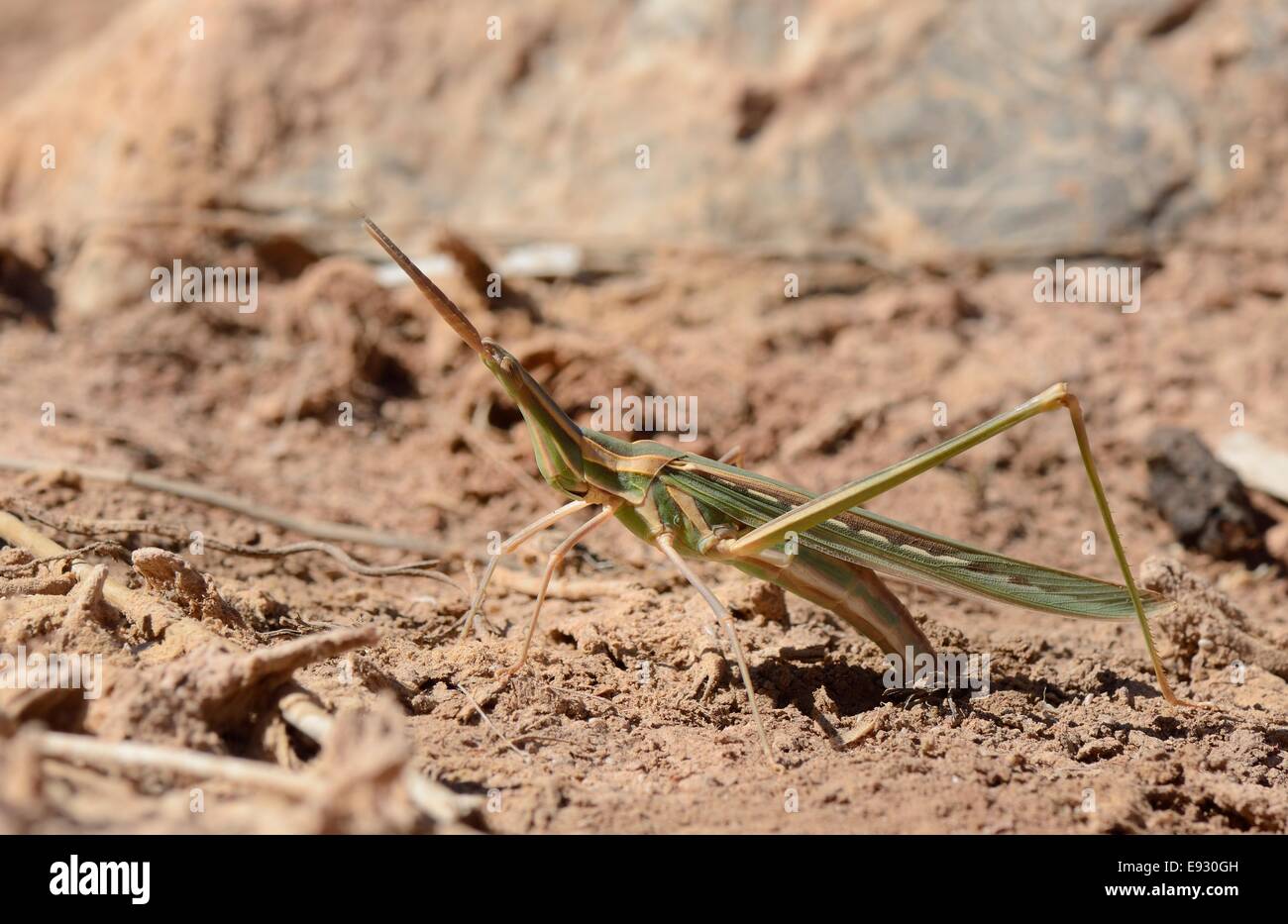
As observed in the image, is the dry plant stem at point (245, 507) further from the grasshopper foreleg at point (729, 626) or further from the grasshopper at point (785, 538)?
the grasshopper foreleg at point (729, 626)

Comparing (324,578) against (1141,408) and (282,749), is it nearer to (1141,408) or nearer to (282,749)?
(282,749)

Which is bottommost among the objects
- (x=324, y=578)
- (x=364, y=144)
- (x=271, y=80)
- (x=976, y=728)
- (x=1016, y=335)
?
(x=976, y=728)

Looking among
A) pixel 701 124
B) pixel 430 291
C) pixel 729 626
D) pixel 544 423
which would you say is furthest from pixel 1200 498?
pixel 701 124

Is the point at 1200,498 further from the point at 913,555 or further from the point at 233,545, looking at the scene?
the point at 233,545

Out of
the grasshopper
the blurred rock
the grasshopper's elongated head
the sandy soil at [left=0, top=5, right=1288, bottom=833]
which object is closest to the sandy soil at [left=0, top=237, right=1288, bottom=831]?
the sandy soil at [left=0, top=5, right=1288, bottom=833]

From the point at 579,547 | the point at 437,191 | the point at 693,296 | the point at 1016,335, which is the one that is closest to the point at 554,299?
the point at 693,296
